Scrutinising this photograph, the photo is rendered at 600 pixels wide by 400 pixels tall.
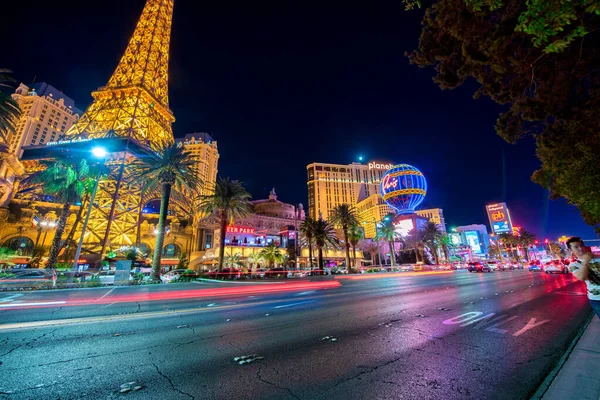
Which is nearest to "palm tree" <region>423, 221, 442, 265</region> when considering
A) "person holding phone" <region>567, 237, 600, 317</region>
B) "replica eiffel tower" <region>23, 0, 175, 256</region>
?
"replica eiffel tower" <region>23, 0, 175, 256</region>

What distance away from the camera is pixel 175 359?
464cm

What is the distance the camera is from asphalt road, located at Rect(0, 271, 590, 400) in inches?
136

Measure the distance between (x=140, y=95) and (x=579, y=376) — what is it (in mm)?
73613

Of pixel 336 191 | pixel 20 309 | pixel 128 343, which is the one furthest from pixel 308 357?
pixel 336 191

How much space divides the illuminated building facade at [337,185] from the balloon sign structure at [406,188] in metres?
64.8

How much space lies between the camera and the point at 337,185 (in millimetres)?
157875

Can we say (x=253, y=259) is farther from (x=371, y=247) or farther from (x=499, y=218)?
(x=499, y=218)

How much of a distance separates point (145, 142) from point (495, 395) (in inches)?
2550

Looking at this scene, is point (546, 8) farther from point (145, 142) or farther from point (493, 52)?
point (145, 142)

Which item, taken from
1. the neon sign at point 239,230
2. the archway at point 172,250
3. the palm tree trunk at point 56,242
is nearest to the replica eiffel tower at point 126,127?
the archway at point 172,250

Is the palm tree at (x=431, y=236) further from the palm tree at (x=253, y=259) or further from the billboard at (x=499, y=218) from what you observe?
the billboard at (x=499, y=218)

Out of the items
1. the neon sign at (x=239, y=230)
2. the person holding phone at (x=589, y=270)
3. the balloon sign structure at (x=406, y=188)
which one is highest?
the balloon sign structure at (x=406, y=188)

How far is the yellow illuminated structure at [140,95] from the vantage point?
54.5 m

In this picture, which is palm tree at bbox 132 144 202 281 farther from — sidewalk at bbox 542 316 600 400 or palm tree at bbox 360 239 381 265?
palm tree at bbox 360 239 381 265
